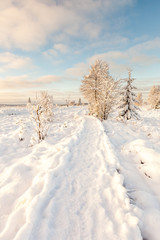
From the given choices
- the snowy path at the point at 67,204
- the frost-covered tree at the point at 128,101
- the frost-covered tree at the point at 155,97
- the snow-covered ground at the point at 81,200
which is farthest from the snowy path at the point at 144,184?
the frost-covered tree at the point at 155,97

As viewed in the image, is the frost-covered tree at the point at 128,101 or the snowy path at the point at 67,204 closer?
the snowy path at the point at 67,204

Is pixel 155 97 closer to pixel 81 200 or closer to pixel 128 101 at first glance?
pixel 128 101

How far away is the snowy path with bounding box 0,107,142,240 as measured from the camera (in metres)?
1.49

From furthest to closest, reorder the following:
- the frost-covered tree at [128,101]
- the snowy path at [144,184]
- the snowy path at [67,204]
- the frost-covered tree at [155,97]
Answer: the frost-covered tree at [155,97], the frost-covered tree at [128,101], the snowy path at [144,184], the snowy path at [67,204]

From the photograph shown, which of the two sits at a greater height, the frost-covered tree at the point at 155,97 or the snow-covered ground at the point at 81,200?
the frost-covered tree at the point at 155,97

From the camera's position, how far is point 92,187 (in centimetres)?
235

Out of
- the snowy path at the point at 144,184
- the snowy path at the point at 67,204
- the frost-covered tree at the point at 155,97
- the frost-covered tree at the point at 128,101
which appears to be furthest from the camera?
the frost-covered tree at the point at 155,97

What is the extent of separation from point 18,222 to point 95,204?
1.15 m

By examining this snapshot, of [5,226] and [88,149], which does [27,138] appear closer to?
[88,149]

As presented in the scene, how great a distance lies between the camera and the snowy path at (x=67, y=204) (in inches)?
58.6

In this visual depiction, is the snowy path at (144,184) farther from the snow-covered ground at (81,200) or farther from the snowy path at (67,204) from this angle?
the snowy path at (67,204)

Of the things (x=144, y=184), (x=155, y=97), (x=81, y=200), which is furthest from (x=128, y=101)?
(x=155, y=97)

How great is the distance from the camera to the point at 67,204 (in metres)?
1.94

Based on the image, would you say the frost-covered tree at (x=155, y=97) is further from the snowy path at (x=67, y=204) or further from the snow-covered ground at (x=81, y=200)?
the snowy path at (x=67, y=204)
